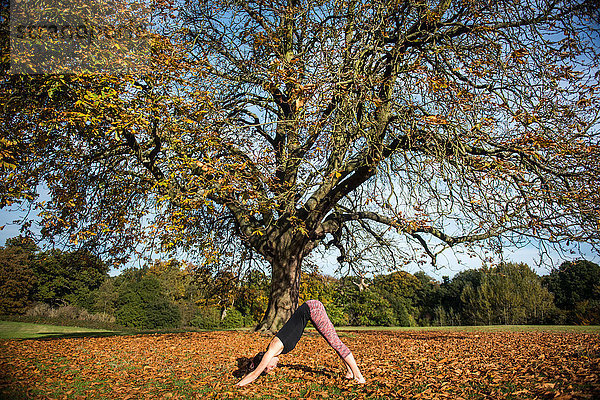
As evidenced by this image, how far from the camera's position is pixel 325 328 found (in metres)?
4.52

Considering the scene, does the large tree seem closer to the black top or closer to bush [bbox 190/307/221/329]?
the black top

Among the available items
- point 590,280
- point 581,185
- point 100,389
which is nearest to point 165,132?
point 100,389

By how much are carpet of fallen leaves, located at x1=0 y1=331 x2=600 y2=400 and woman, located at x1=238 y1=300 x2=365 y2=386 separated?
0.17m

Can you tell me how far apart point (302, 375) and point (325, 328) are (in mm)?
1050

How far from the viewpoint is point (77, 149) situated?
8.55 m

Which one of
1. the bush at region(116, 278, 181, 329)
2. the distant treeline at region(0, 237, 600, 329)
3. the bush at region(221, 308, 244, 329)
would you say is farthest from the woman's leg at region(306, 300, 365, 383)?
the bush at region(116, 278, 181, 329)

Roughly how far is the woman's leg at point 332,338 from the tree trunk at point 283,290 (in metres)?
5.58

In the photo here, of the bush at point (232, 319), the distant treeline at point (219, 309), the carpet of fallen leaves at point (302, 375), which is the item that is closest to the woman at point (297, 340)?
the carpet of fallen leaves at point (302, 375)

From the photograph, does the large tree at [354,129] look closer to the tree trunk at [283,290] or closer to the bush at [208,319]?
the tree trunk at [283,290]

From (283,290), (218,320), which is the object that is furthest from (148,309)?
(283,290)

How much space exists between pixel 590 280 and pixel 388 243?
3361 cm

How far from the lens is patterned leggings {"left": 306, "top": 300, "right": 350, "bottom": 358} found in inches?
174

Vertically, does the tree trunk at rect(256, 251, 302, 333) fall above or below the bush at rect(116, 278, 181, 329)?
A: above

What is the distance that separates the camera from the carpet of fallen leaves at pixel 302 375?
3.93 meters
